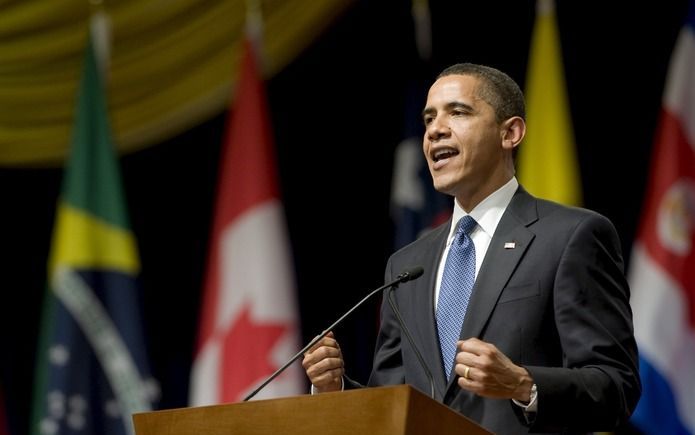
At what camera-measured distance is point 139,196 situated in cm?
614

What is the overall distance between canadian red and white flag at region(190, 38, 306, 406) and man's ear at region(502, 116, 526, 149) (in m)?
2.55

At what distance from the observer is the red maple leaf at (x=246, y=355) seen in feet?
17.6

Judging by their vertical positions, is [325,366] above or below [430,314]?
below

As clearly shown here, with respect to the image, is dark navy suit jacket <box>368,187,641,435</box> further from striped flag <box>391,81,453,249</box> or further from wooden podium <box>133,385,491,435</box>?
striped flag <box>391,81,453,249</box>

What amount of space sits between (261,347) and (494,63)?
1714 mm

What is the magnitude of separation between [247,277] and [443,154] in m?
2.79

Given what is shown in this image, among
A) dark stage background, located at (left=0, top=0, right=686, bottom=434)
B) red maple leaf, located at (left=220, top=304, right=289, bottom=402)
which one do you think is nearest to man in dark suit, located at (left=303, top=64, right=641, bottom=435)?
red maple leaf, located at (left=220, top=304, right=289, bottom=402)

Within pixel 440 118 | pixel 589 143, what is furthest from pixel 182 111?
pixel 440 118

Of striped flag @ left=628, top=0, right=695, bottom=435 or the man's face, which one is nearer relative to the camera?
the man's face

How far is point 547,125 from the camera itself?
5.36 m

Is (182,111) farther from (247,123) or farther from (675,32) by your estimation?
(675,32)

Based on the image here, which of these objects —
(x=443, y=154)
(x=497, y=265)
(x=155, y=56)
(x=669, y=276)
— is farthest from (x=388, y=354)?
(x=155, y=56)

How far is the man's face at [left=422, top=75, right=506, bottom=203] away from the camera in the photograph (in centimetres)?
281

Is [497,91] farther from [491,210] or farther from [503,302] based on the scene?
[503,302]
